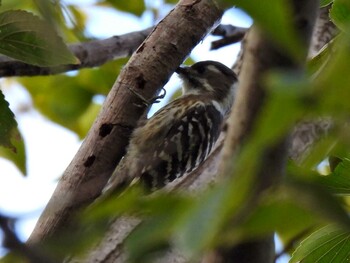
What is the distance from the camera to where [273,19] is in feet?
2.17

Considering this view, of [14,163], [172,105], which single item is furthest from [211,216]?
[172,105]

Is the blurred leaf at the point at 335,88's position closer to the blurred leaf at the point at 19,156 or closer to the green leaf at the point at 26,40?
the green leaf at the point at 26,40

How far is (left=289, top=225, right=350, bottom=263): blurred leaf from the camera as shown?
6.40 ft

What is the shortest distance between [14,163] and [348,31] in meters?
2.66

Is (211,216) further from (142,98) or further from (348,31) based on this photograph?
(142,98)

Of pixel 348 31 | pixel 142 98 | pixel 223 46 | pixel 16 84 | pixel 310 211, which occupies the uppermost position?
pixel 16 84

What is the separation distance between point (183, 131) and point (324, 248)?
2.72 metres

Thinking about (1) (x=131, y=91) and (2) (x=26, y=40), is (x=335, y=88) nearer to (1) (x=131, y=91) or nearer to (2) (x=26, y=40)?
(2) (x=26, y=40)

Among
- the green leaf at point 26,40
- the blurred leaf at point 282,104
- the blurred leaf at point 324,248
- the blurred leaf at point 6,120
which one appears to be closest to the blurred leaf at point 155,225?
the blurred leaf at point 282,104

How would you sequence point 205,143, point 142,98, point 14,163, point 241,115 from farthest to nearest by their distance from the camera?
point 205,143
point 14,163
point 142,98
point 241,115

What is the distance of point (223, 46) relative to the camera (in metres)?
4.30

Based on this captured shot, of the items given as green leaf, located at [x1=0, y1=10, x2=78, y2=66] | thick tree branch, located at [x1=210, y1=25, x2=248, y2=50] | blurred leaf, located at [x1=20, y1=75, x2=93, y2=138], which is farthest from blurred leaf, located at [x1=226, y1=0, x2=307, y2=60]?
thick tree branch, located at [x1=210, y1=25, x2=248, y2=50]

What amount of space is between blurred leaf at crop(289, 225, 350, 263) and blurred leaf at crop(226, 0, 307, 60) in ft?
4.27

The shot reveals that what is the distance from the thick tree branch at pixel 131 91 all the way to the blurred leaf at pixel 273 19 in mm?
1824
